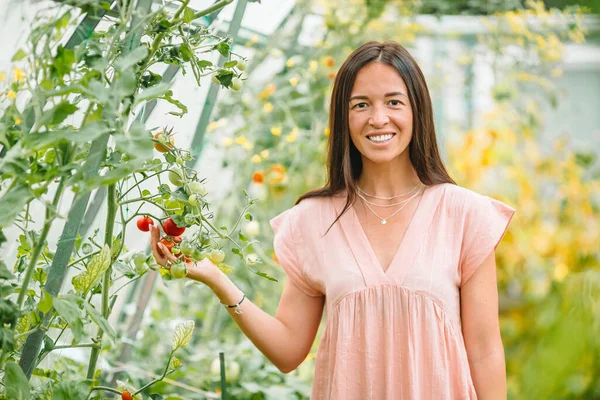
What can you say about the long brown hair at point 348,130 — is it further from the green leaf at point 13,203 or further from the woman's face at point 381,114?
the green leaf at point 13,203

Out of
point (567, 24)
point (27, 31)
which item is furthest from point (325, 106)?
point (27, 31)

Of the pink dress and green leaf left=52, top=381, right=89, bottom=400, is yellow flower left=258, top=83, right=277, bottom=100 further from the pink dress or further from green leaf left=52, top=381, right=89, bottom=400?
green leaf left=52, top=381, right=89, bottom=400

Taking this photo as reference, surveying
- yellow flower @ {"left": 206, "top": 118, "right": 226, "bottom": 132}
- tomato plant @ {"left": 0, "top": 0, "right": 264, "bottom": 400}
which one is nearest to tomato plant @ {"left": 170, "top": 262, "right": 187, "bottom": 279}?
tomato plant @ {"left": 0, "top": 0, "right": 264, "bottom": 400}

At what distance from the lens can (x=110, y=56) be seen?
3.18ft

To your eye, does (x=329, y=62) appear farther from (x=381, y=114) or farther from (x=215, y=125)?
(x=381, y=114)

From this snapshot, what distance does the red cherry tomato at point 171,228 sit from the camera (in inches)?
45.3

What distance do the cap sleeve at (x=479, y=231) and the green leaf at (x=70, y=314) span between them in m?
0.83

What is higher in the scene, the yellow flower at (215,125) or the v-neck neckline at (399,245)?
the yellow flower at (215,125)

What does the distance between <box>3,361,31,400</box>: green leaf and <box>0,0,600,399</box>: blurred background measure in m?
0.47

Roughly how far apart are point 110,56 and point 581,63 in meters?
4.73

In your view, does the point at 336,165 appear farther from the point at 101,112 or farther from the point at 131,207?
the point at 101,112

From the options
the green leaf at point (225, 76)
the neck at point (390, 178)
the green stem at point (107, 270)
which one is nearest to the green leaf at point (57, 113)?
the green stem at point (107, 270)

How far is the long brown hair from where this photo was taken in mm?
1499

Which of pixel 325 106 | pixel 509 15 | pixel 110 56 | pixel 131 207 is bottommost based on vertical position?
pixel 131 207
